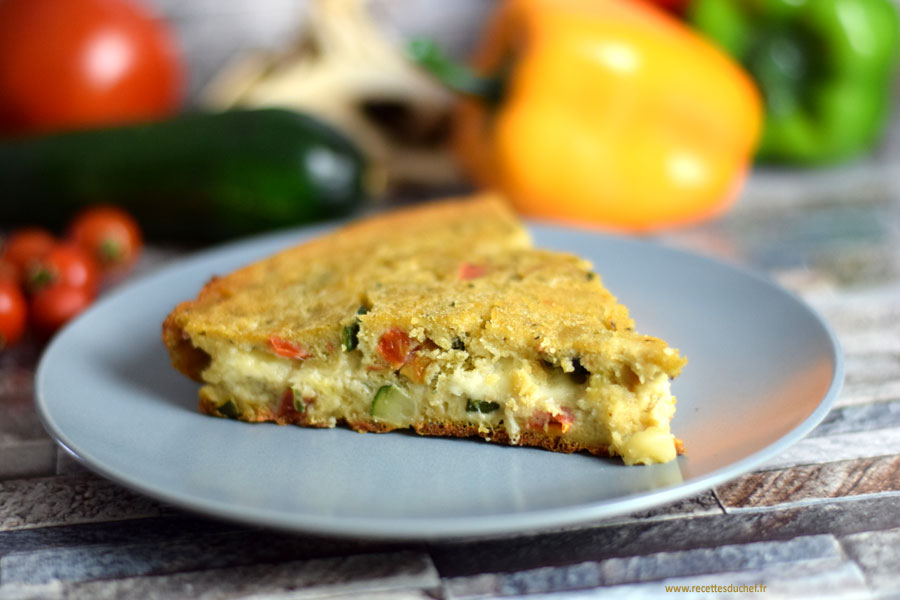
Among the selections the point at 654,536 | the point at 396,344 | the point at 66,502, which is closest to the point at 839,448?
the point at 654,536

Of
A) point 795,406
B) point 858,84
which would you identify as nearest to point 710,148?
point 858,84

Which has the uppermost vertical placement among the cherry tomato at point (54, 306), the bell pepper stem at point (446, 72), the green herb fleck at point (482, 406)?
the bell pepper stem at point (446, 72)

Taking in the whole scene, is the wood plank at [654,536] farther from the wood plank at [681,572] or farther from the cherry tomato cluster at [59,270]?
the cherry tomato cluster at [59,270]

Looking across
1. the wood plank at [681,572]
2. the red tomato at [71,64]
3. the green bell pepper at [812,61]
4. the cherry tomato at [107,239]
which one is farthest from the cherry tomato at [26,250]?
the green bell pepper at [812,61]

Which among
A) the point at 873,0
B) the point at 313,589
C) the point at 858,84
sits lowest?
the point at 313,589

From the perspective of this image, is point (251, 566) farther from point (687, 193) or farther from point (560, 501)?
point (687, 193)

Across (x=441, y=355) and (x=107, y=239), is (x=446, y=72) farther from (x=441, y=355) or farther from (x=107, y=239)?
(x=441, y=355)
